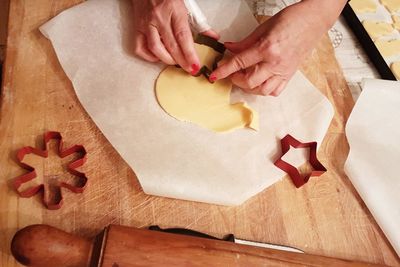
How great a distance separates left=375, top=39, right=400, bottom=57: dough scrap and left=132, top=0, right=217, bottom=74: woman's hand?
57 centimetres

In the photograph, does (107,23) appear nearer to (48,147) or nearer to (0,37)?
(48,147)

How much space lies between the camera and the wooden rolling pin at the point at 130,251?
50 cm

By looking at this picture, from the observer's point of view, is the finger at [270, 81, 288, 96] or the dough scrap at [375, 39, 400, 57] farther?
the dough scrap at [375, 39, 400, 57]

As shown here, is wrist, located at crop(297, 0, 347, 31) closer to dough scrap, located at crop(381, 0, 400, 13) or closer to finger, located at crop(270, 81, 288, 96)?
finger, located at crop(270, 81, 288, 96)

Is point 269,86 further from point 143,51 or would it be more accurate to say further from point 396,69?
point 396,69

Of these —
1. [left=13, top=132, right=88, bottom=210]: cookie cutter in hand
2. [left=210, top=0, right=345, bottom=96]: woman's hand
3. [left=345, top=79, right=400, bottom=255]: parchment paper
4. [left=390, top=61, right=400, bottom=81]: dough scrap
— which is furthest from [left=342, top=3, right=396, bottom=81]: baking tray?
[left=13, top=132, right=88, bottom=210]: cookie cutter in hand

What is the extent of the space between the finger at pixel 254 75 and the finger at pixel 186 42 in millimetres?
94

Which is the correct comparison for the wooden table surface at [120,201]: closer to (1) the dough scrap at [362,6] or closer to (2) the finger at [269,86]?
(2) the finger at [269,86]

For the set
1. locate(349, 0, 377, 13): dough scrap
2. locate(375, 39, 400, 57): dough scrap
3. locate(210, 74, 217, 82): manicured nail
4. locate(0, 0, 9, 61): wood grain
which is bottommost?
locate(375, 39, 400, 57): dough scrap

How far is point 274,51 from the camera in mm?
803

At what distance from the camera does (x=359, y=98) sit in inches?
34.6

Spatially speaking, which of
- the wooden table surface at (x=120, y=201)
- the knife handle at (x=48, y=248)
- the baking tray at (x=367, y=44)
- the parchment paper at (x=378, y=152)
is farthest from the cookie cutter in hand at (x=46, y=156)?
the baking tray at (x=367, y=44)

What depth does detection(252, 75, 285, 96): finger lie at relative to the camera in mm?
814

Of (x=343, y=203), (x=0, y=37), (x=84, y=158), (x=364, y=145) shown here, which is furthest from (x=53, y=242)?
(x=0, y=37)
